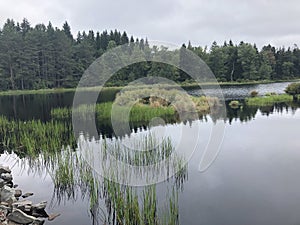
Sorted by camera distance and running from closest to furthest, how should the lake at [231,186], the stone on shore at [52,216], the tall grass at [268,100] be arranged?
the lake at [231,186] → the stone on shore at [52,216] → the tall grass at [268,100]

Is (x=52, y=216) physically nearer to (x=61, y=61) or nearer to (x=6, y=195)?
(x=6, y=195)

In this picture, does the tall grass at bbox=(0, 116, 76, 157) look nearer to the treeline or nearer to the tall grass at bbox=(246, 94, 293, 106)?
the tall grass at bbox=(246, 94, 293, 106)

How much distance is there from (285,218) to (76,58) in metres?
43.5

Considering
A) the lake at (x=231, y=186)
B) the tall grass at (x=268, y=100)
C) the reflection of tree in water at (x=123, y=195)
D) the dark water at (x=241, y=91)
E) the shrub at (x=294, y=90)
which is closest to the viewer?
the reflection of tree in water at (x=123, y=195)

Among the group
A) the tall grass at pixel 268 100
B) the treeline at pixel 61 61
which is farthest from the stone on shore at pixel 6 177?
the treeline at pixel 61 61

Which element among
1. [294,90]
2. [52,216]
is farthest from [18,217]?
[294,90]

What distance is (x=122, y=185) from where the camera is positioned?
6391mm

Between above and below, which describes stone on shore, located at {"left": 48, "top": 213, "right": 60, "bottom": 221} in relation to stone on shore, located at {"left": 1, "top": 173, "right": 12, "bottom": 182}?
below

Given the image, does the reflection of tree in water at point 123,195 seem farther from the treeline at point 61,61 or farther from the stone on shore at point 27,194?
the treeline at point 61,61

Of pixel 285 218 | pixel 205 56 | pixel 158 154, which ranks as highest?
pixel 205 56

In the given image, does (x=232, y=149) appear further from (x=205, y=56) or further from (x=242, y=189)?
(x=205, y=56)

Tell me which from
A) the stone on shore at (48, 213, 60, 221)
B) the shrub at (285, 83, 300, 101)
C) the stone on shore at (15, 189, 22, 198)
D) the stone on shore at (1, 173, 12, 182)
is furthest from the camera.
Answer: the shrub at (285, 83, 300, 101)

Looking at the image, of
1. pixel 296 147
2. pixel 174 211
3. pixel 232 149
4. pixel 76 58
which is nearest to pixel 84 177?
pixel 174 211

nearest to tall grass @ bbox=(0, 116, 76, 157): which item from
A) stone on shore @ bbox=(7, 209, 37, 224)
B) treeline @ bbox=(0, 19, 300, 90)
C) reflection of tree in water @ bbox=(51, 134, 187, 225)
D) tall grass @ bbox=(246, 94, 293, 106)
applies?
reflection of tree in water @ bbox=(51, 134, 187, 225)
